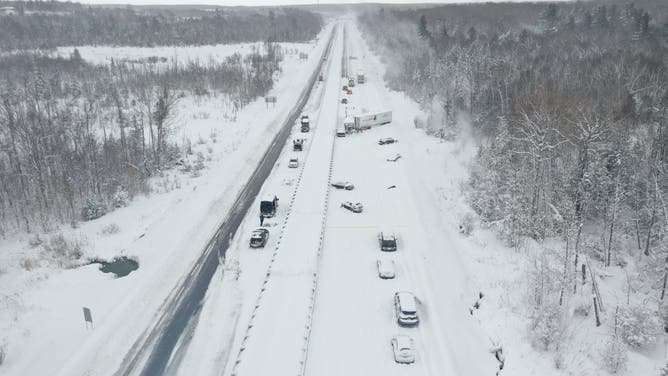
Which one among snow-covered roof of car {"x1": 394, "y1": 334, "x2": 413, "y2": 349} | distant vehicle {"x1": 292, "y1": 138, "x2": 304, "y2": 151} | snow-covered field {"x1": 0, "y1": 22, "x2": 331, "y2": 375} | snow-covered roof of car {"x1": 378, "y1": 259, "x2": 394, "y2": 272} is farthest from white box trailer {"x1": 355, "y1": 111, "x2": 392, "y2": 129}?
snow-covered roof of car {"x1": 394, "y1": 334, "x2": 413, "y2": 349}

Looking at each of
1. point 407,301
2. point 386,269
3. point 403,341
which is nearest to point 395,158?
point 386,269

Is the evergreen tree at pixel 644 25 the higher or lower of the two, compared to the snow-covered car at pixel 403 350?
higher

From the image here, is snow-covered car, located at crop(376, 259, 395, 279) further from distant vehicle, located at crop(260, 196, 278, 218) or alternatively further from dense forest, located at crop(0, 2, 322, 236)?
dense forest, located at crop(0, 2, 322, 236)

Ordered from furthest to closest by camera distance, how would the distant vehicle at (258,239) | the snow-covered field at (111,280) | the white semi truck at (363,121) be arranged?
the white semi truck at (363,121) < the distant vehicle at (258,239) < the snow-covered field at (111,280)

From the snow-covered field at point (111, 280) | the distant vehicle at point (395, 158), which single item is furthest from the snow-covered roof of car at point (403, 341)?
the distant vehicle at point (395, 158)

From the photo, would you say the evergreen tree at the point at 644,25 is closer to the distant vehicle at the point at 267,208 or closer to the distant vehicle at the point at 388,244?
the distant vehicle at the point at 388,244
